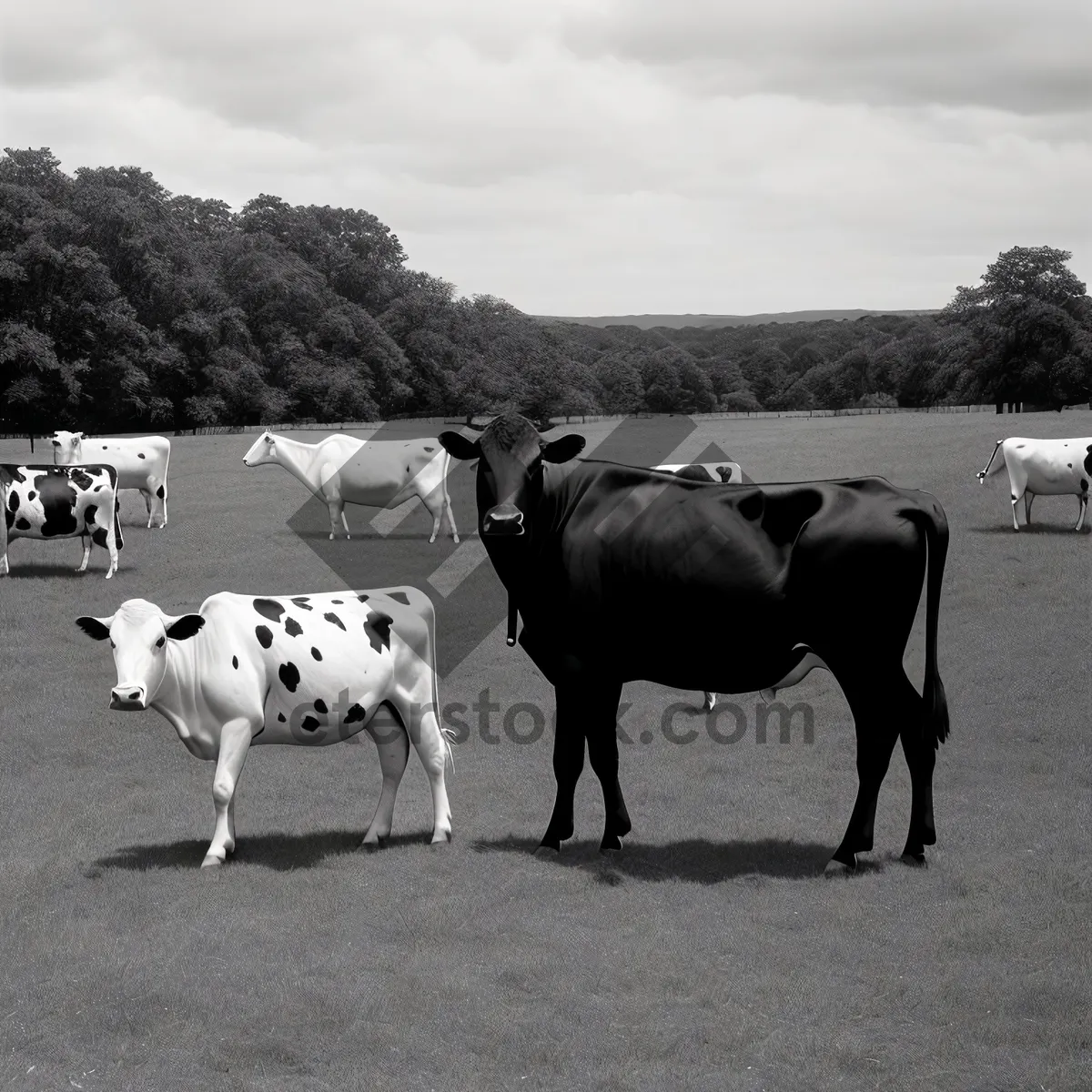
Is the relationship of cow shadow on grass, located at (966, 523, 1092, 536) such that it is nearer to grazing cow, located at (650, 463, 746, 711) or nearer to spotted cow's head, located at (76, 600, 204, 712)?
grazing cow, located at (650, 463, 746, 711)

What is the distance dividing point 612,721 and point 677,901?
154cm

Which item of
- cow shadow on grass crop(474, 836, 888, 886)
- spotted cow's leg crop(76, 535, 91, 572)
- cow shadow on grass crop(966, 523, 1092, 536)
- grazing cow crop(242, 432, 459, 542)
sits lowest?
cow shadow on grass crop(474, 836, 888, 886)

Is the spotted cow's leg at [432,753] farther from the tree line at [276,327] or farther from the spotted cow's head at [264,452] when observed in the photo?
the tree line at [276,327]

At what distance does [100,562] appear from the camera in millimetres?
25000

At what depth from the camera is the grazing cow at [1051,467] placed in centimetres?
2448

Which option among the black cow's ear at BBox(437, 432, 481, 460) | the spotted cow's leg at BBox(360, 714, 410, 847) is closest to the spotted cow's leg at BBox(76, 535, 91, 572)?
the spotted cow's leg at BBox(360, 714, 410, 847)

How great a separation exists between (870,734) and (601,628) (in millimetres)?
2148

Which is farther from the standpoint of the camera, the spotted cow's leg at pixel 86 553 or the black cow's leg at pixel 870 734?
the spotted cow's leg at pixel 86 553

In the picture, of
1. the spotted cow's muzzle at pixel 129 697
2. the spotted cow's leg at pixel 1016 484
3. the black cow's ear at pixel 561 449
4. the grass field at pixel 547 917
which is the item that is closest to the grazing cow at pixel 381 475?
the grass field at pixel 547 917

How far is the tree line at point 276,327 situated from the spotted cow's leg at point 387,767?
176 feet

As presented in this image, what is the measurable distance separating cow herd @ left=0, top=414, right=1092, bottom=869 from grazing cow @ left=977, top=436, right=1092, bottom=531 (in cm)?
1553

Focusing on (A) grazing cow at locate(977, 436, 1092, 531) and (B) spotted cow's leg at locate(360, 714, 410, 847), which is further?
(A) grazing cow at locate(977, 436, 1092, 531)

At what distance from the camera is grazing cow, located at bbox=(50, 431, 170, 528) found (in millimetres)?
27984

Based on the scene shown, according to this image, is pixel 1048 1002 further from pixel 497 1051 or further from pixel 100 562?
pixel 100 562
